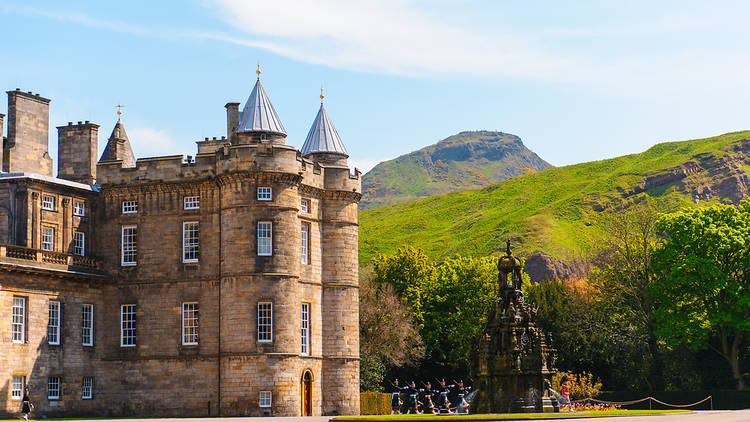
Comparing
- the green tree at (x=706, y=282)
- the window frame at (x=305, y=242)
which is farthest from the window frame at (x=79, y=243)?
the green tree at (x=706, y=282)

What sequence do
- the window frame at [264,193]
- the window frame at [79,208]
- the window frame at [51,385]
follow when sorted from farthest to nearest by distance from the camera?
the window frame at [79,208] → the window frame at [264,193] → the window frame at [51,385]

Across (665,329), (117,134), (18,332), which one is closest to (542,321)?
(665,329)

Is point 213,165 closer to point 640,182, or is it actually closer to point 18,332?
point 18,332

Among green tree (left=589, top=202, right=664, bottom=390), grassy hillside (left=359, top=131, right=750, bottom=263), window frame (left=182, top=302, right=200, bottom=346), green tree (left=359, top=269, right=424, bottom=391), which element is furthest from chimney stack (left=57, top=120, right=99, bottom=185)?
grassy hillside (left=359, top=131, right=750, bottom=263)

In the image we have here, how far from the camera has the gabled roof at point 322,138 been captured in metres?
56.7

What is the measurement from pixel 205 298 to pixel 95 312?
20.5ft

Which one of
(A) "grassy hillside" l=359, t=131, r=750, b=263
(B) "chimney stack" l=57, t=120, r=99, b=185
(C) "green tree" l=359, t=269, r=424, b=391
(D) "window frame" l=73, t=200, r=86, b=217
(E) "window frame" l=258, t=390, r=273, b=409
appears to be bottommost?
(E) "window frame" l=258, t=390, r=273, b=409

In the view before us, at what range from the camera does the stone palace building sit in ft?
157

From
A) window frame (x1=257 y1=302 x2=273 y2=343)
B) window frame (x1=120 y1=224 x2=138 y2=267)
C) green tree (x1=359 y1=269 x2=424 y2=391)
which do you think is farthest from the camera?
green tree (x1=359 y1=269 x2=424 y2=391)

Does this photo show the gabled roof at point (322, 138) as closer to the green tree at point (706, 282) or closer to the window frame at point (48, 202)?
the window frame at point (48, 202)

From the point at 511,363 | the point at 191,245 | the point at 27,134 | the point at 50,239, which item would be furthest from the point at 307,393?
the point at 27,134

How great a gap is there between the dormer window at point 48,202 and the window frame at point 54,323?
5.15 m

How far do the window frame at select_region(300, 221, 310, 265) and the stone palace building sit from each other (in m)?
0.32

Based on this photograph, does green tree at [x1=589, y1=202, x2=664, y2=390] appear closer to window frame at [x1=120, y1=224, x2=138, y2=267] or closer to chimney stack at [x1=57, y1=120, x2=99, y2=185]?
window frame at [x1=120, y1=224, x2=138, y2=267]
